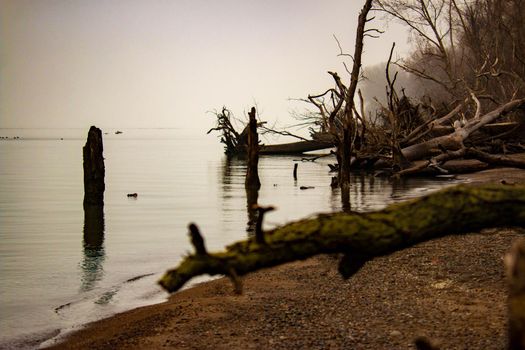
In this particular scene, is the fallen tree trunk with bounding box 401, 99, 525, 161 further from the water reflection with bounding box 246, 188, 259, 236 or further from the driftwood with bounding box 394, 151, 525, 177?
the water reflection with bounding box 246, 188, 259, 236

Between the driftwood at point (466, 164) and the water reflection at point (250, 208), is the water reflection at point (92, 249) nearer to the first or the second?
the water reflection at point (250, 208)

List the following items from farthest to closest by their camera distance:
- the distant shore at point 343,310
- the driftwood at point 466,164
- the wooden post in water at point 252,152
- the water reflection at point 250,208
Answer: the wooden post in water at point 252,152 < the driftwood at point 466,164 < the water reflection at point 250,208 < the distant shore at point 343,310

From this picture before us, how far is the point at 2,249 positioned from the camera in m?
20.1

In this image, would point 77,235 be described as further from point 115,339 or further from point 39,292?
point 115,339

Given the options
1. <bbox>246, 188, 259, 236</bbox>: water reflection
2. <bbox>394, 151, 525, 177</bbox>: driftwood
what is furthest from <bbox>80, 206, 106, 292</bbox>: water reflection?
<bbox>394, 151, 525, 177</bbox>: driftwood

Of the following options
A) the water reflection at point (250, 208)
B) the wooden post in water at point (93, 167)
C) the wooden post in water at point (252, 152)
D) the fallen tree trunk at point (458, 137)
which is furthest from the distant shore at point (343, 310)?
the wooden post in water at point (252, 152)

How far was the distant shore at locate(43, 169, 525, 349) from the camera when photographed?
7.57 meters

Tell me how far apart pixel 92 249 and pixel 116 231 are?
297 centimetres

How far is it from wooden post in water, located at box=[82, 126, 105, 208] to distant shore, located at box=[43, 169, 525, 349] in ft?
43.4

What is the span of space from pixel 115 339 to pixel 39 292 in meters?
6.42

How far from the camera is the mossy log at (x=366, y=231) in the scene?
339 cm

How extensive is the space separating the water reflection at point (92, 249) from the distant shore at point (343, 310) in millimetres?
4663

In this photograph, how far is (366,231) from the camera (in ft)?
11.6

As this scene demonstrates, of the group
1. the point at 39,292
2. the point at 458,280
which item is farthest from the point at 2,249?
the point at 458,280
